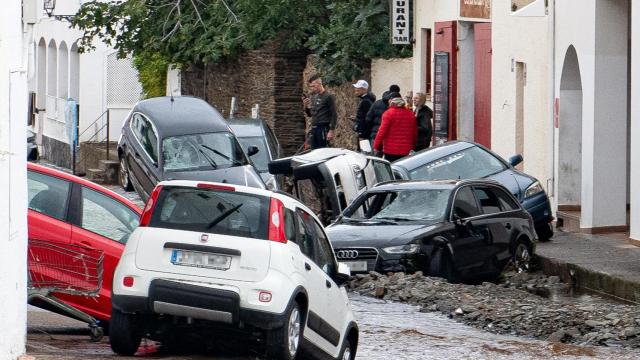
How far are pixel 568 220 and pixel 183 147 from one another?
6.46 meters

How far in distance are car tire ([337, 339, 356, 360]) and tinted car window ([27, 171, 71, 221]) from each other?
2849mm

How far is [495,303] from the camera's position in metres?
17.3

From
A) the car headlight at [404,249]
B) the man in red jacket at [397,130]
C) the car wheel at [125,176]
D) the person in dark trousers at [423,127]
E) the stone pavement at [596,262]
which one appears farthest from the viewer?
the car wheel at [125,176]

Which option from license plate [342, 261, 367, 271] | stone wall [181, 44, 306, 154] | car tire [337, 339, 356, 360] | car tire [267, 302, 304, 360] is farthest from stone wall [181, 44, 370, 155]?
car tire [267, 302, 304, 360]

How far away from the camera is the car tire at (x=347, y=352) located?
12891 millimetres

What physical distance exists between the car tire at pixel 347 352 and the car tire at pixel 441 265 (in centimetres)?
510

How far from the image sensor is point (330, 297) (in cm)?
1273

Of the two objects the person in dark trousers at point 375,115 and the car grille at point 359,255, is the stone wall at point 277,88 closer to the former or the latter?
the person in dark trousers at point 375,115

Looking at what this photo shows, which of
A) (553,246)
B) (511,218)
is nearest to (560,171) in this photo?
(553,246)

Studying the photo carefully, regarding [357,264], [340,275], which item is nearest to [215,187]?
[340,275]

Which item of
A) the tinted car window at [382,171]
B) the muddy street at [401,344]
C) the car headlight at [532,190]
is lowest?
the muddy street at [401,344]

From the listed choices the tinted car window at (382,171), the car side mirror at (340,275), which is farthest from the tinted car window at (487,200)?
the car side mirror at (340,275)

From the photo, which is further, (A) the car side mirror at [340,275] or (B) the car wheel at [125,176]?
(B) the car wheel at [125,176]

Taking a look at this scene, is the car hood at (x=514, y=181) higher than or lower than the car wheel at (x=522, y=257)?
higher
